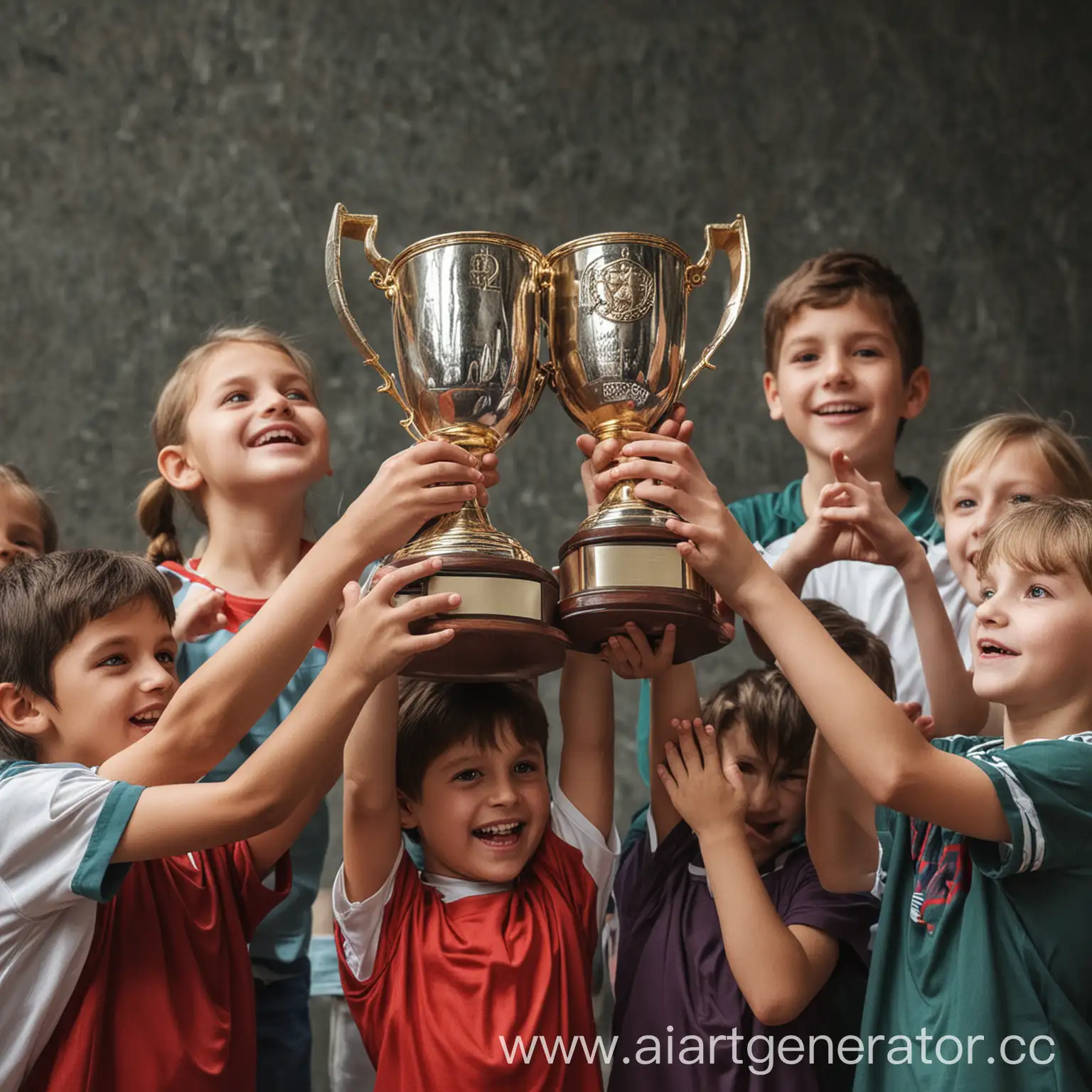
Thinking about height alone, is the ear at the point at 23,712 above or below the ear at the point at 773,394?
below

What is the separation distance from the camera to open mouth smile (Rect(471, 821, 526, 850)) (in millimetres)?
1485

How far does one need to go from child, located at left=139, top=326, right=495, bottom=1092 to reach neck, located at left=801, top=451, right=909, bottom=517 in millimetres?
689

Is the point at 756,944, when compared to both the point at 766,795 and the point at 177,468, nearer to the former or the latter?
the point at 766,795

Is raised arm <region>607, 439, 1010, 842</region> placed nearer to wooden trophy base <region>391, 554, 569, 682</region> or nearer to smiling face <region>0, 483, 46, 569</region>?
wooden trophy base <region>391, 554, 569, 682</region>

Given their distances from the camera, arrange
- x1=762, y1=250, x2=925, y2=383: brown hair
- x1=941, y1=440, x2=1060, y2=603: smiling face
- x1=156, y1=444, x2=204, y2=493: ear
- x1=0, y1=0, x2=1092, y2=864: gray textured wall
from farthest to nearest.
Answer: x1=0, y1=0, x2=1092, y2=864: gray textured wall, x1=762, y1=250, x2=925, y2=383: brown hair, x1=156, y1=444, x2=204, y2=493: ear, x1=941, y1=440, x2=1060, y2=603: smiling face

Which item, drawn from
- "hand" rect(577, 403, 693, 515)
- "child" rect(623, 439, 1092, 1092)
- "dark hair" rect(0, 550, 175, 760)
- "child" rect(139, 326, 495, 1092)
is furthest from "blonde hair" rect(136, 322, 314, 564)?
"child" rect(623, 439, 1092, 1092)

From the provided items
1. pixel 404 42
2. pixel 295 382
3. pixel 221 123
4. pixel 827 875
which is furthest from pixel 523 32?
pixel 827 875

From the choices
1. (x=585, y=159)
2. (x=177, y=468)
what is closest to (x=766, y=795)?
(x=177, y=468)

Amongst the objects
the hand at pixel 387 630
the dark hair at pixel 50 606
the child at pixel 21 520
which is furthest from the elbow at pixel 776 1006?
the child at pixel 21 520

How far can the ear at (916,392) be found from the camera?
2123 mm

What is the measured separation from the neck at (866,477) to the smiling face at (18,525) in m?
1.07

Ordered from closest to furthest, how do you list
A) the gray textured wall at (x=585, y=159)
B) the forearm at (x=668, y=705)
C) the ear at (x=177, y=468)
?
the forearm at (x=668, y=705), the ear at (x=177, y=468), the gray textured wall at (x=585, y=159)

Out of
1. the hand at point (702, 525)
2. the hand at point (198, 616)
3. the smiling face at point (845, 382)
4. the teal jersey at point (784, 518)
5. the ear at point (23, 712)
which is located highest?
the smiling face at point (845, 382)

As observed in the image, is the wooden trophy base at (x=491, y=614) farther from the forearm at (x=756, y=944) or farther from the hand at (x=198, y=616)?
the hand at (x=198, y=616)
